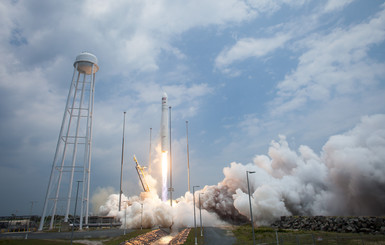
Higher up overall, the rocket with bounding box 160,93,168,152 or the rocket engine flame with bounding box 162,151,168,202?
the rocket with bounding box 160,93,168,152

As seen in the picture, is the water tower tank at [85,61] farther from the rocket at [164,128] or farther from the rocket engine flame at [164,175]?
the rocket engine flame at [164,175]

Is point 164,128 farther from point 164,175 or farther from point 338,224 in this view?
point 338,224

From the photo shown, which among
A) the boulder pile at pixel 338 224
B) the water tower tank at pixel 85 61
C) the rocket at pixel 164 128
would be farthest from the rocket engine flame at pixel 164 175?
the boulder pile at pixel 338 224

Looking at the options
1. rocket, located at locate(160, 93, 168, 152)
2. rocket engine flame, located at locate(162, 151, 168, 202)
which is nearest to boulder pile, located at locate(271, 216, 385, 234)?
rocket engine flame, located at locate(162, 151, 168, 202)

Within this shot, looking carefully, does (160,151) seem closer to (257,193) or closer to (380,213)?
(257,193)

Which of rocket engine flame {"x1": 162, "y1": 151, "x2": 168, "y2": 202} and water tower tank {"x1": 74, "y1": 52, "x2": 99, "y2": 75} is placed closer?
water tower tank {"x1": 74, "y1": 52, "x2": 99, "y2": 75}

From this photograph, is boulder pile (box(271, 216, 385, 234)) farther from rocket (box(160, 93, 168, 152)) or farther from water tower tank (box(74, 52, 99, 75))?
water tower tank (box(74, 52, 99, 75))

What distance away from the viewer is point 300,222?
186 ft

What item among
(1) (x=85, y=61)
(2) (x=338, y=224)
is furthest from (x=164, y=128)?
(2) (x=338, y=224)

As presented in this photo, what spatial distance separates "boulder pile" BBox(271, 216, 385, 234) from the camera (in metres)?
42.5

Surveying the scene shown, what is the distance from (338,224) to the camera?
48062mm

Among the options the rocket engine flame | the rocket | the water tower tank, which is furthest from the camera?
the rocket engine flame

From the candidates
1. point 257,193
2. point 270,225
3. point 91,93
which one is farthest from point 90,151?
point 270,225

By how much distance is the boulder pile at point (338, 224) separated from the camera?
42522 mm
